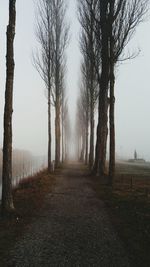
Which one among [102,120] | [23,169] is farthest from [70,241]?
[23,169]

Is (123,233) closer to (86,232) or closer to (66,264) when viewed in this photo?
(86,232)

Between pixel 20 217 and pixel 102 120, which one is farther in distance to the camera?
pixel 102 120

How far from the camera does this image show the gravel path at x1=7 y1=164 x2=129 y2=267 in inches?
202

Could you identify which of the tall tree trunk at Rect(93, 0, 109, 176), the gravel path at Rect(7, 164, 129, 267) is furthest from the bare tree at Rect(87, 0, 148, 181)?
the gravel path at Rect(7, 164, 129, 267)

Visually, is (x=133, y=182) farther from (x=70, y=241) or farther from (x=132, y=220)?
(x=70, y=241)

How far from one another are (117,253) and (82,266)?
3.01 ft

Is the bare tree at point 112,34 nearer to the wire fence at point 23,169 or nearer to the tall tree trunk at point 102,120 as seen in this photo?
the tall tree trunk at point 102,120

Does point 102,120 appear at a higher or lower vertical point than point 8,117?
higher

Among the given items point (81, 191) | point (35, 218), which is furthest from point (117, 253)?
point (81, 191)

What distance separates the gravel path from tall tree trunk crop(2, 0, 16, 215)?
3.80ft

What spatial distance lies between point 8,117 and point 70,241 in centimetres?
407

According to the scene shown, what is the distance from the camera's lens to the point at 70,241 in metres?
6.16

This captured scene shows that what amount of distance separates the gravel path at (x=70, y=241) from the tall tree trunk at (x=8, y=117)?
1157mm

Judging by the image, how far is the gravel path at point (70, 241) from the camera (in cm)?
512
